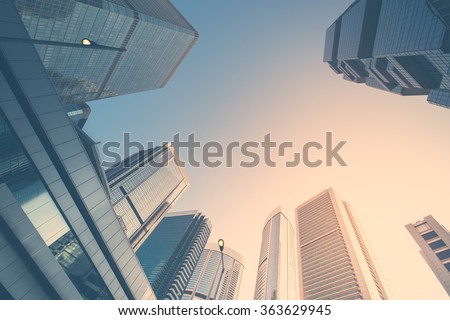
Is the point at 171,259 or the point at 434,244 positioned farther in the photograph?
the point at 171,259

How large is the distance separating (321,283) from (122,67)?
142 meters

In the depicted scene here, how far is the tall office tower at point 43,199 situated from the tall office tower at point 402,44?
64.7m

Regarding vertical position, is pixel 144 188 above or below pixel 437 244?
above

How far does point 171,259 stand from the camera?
16550 cm

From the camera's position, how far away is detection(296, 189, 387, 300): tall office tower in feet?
409

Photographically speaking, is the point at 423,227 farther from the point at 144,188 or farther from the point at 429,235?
the point at 144,188

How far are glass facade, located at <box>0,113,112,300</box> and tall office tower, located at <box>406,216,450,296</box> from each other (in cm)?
9829

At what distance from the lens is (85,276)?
946 inches

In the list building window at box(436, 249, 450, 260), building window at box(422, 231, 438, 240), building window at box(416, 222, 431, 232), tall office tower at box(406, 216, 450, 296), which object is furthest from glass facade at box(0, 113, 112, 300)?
building window at box(416, 222, 431, 232)

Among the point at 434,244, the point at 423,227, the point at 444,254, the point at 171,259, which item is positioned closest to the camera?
the point at 444,254

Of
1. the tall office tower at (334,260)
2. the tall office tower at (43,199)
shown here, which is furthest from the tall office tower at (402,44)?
the tall office tower at (334,260)

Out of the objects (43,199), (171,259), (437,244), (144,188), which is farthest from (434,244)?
(171,259)

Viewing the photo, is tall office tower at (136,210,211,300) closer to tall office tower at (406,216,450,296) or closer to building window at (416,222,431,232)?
tall office tower at (406,216,450,296)

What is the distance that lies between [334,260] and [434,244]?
6739 cm
